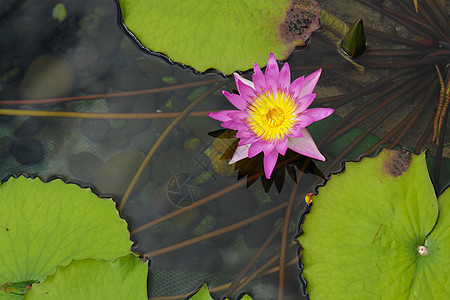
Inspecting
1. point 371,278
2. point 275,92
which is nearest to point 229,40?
point 275,92

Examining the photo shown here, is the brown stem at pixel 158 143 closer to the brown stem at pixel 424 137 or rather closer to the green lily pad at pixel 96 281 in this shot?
the green lily pad at pixel 96 281

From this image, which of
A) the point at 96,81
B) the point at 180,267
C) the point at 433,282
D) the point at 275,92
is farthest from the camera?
the point at 96,81

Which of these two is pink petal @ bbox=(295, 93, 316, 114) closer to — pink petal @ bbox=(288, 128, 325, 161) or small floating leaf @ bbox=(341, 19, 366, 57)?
pink petal @ bbox=(288, 128, 325, 161)

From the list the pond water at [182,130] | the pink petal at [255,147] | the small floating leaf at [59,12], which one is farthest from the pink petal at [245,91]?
the small floating leaf at [59,12]

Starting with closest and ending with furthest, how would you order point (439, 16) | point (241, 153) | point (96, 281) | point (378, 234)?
point (96, 281), point (378, 234), point (241, 153), point (439, 16)

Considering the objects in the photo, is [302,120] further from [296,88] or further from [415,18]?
[415,18]

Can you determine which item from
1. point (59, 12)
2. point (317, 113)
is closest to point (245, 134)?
point (317, 113)

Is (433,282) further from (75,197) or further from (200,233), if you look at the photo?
(75,197)
